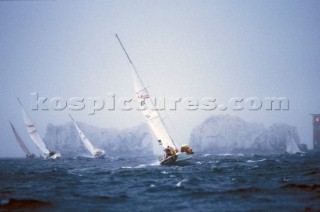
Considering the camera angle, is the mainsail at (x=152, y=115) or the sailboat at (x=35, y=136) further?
the sailboat at (x=35, y=136)

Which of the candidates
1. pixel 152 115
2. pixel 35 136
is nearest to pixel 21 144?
pixel 35 136

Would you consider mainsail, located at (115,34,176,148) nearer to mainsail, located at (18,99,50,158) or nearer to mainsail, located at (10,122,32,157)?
mainsail, located at (18,99,50,158)

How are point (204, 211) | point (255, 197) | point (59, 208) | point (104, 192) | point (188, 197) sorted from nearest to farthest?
point (204, 211), point (59, 208), point (255, 197), point (188, 197), point (104, 192)

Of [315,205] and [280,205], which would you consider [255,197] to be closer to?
[280,205]

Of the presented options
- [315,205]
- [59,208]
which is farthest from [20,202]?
[315,205]

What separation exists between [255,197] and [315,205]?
2.96 metres

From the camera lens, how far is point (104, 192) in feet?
58.5

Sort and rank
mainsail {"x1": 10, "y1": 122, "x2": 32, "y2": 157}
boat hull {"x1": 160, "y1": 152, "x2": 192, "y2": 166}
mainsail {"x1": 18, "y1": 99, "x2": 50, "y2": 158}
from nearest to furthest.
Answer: boat hull {"x1": 160, "y1": 152, "x2": 192, "y2": 166}
mainsail {"x1": 18, "y1": 99, "x2": 50, "y2": 158}
mainsail {"x1": 10, "y1": 122, "x2": 32, "y2": 157}

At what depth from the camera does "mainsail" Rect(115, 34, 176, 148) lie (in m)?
40.3

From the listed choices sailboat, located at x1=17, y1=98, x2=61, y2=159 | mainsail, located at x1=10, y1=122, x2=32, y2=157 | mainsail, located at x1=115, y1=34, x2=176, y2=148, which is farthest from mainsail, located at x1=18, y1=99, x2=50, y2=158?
mainsail, located at x1=115, y1=34, x2=176, y2=148

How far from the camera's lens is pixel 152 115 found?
40.7m

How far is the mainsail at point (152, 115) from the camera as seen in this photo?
40281 mm

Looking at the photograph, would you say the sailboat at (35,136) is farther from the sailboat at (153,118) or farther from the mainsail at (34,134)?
the sailboat at (153,118)

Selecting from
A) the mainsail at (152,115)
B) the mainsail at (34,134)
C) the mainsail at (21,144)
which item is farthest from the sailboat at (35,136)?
the mainsail at (152,115)
